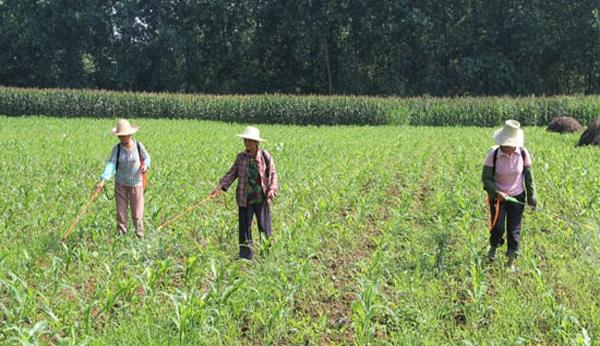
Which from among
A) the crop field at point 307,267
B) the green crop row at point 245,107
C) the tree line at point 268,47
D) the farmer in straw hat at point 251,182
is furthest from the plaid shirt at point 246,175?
the tree line at point 268,47

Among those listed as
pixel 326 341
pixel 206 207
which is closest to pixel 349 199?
pixel 206 207

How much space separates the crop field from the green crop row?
20627mm

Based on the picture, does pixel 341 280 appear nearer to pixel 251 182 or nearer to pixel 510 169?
pixel 251 182

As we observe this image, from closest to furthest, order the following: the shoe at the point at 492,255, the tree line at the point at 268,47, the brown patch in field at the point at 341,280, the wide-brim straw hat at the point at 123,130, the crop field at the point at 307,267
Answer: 1. the crop field at the point at 307,267
2. the brown patch in field at the point at 341,280
3. the shoe at the point at 492,255
4. the wide-brim straw hat at the point at 123,130
5. the tree line at the point at 268,47

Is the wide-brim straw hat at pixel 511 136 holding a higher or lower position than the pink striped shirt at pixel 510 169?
higher

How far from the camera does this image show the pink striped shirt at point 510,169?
6230 millimetres

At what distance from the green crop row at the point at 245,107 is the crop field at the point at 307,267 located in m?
20.6

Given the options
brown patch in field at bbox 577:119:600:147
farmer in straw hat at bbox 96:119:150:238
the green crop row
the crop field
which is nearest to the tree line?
the green crop row

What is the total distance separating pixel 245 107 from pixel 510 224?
1171 inches

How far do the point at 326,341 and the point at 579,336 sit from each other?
189 cm

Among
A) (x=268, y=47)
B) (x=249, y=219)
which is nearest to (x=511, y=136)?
(x=249, y=219)

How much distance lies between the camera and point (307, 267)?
572 centimetres

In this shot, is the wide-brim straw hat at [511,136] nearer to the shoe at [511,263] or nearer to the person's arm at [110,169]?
the shoe at [511,263]

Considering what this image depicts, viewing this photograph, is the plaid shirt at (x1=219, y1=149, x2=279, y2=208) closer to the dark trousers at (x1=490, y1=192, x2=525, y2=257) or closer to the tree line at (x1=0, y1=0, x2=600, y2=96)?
the dark trousers at (x1=490, y1=192, x2=525, y2=257)
